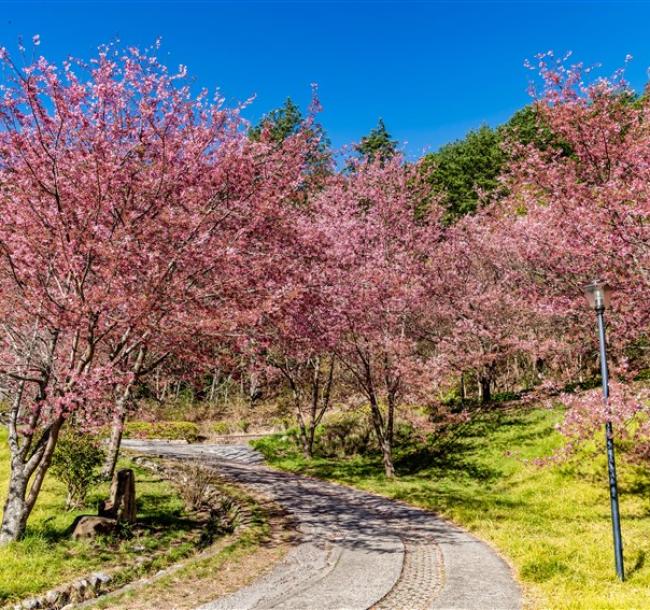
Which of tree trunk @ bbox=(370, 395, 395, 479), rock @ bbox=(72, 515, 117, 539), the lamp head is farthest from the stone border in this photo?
tree trunk @ bbox=(370, 395, 395, 479)

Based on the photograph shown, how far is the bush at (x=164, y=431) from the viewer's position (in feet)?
96.6

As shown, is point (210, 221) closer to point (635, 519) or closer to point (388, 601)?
point (388, 601)

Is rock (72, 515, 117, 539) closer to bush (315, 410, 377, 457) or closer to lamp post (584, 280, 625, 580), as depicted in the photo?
lamp post (584, 280, 625, 580)

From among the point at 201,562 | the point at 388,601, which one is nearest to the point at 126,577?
the point at 201,562

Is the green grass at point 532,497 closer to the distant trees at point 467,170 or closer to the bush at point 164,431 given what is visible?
the bush at point 164,431

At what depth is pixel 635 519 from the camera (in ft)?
37.9

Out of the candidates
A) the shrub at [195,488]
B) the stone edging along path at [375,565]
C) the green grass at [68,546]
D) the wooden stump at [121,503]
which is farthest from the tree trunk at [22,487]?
the stone edging along path at [375,565]

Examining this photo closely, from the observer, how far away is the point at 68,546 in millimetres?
10094

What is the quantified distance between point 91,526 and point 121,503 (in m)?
1.09

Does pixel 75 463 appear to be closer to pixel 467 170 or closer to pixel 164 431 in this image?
pixel 164 431

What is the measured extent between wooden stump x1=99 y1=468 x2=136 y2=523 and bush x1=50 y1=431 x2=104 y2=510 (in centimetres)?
144

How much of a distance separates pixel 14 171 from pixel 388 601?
395 inches

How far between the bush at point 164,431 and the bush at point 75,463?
637 inches

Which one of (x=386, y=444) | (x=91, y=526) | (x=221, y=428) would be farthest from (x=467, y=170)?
(x=91, y=526)
